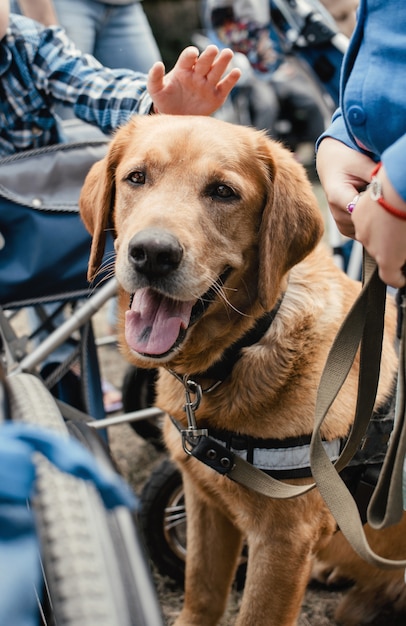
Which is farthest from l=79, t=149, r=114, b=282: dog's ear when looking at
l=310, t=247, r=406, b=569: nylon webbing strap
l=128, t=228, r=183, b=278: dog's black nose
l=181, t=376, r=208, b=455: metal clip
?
l=310, t=247, r=406, b=569: nylon webbing strap

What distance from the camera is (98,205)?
1996 mm

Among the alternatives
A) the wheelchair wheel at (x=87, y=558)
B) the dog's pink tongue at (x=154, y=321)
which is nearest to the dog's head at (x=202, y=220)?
the dog's pink tongue at (x=154, y=321)

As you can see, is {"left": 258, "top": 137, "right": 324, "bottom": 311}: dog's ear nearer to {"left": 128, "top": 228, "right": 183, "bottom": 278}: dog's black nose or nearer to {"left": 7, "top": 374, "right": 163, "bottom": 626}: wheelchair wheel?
{"left": 128, "top": 228, "right": 183, "bottom": 278}: dog's black nose

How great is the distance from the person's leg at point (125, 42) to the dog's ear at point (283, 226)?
69.9 inches

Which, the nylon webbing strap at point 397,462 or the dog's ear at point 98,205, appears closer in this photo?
the nylon webbing strap at point 397,462

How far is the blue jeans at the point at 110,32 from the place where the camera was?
11.1ft

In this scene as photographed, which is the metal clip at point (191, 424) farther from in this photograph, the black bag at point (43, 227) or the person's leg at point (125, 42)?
the person's leg at point (125, 42)

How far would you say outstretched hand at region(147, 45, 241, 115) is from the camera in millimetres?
2043

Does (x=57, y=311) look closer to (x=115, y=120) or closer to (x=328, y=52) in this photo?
(x=115, y=120)

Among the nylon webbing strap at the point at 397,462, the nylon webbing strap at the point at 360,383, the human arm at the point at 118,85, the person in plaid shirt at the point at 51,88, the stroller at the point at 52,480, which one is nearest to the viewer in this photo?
the stroller at the point at 52,480

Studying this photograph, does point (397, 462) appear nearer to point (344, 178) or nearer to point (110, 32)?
point (344, 178)

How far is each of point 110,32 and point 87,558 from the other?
3.16 meters

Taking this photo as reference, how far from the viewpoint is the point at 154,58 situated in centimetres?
345

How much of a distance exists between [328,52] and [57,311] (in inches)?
75.4
